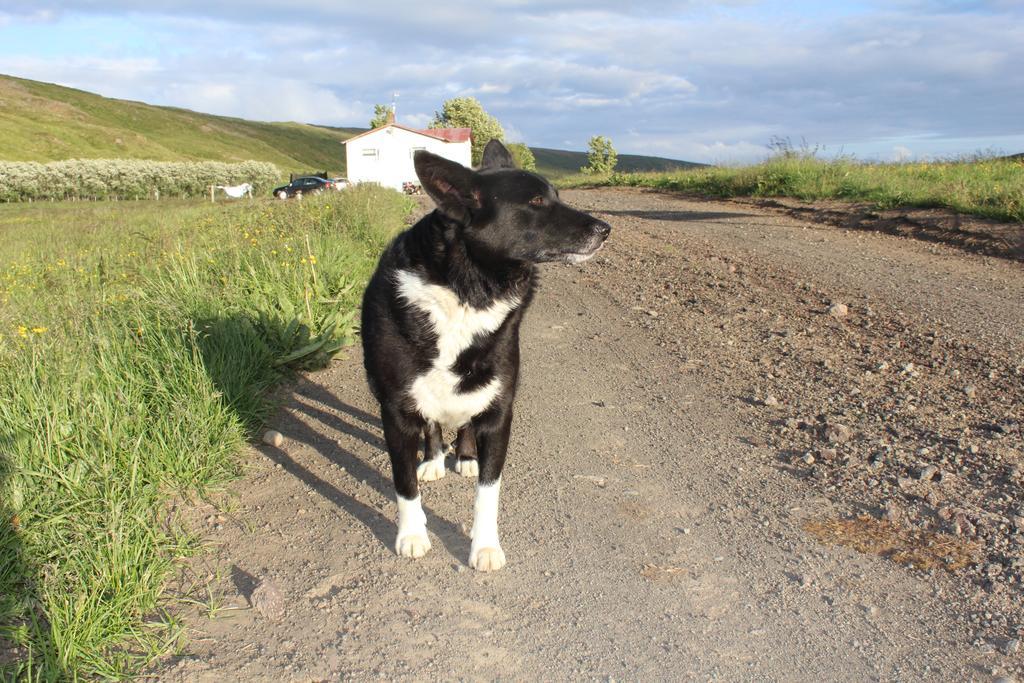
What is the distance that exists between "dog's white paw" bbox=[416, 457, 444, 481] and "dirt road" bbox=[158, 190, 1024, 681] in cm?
8

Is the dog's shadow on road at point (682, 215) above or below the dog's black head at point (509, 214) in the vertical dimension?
below

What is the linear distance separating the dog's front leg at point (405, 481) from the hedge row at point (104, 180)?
52806 mm

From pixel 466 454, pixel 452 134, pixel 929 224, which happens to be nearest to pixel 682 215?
pixel 929 224

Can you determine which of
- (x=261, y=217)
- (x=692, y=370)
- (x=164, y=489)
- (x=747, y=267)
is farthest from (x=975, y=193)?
(x=164, y=489)

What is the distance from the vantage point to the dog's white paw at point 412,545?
3.18m

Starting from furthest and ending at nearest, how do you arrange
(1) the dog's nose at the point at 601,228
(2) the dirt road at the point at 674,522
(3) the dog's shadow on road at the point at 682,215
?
(3) the dog's shadow on road at the point at 682,215, (1) the dog's nose at the point at 601,228, (2) the dirt road at the point at 674,522

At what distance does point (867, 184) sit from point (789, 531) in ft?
41.1

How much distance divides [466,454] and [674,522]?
47.1 inches

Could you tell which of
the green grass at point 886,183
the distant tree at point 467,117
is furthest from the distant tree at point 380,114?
the green grass at point 886,183

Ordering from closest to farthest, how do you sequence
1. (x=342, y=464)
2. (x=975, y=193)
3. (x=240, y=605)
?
(x=240, y=605)
(x=342, y=464)
(x=975, y=193)

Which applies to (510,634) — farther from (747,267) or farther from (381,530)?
(747,267)

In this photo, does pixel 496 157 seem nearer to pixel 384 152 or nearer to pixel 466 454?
pixel 466 454

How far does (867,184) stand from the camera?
14.1m

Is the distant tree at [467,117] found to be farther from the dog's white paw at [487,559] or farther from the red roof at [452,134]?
the dog's white paw at [487,559]
